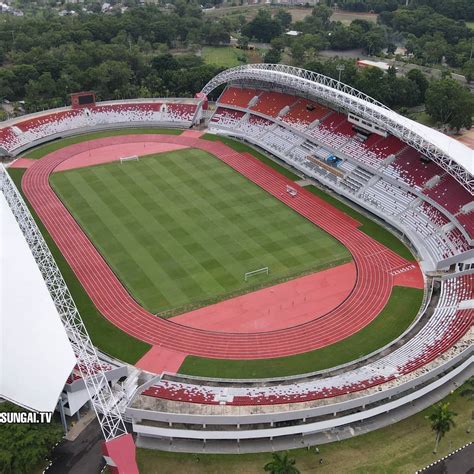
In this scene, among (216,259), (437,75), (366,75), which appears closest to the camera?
(216,259)

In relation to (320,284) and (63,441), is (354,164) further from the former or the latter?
Answer: (63,441)

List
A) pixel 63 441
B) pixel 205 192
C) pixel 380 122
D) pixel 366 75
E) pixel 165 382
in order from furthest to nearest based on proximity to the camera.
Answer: pixel 366 75 < pixel 205 192 < pixel 380 122 < pixel 165 382 < pixel 63 441

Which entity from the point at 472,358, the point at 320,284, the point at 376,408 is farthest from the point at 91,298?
the point at 472,358

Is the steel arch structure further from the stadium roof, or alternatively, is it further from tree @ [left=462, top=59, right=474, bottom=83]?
the stadium roof

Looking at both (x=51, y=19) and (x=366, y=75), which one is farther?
(x=51, y=19)

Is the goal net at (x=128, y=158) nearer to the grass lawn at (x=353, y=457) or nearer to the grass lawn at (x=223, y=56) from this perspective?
the grass lawn at (x=353, y=457)

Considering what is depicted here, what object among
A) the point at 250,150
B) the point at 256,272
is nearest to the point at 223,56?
the point at 250,150

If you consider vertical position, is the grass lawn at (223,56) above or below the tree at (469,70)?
below

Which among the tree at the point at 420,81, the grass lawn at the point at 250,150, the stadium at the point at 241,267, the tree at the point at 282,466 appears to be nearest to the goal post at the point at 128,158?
the stadium at the point at 241,267
